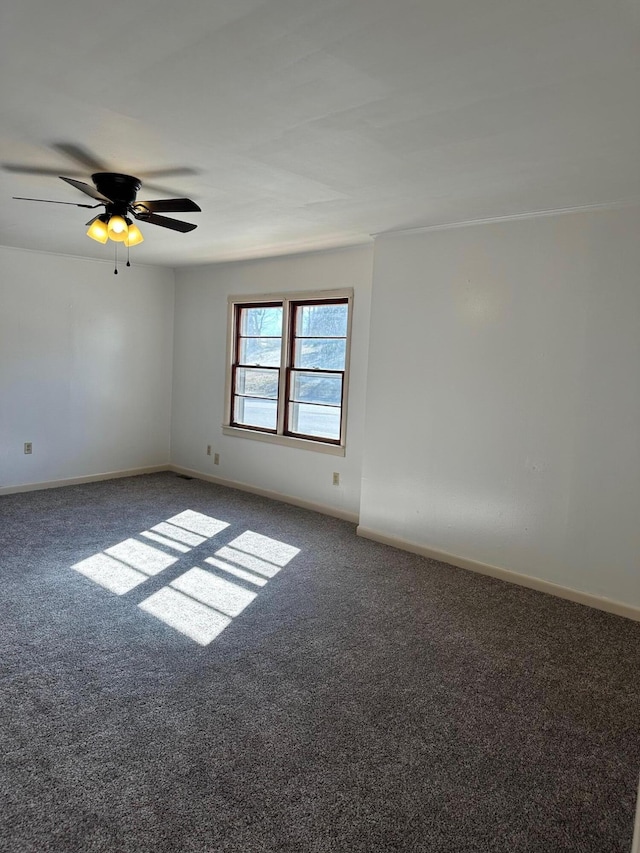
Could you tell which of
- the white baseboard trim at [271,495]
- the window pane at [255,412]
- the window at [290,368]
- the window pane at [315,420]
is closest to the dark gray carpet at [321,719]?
the white baseboard trim at [271,495]

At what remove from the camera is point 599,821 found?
1.98m

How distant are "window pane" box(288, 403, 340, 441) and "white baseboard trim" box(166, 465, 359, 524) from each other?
0.67 metres

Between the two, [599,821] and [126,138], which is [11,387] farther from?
[599,821]

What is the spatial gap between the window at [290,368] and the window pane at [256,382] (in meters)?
0.01

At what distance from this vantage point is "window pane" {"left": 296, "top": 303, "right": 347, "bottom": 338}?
5473 millimetres

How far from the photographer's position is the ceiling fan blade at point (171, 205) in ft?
10.0

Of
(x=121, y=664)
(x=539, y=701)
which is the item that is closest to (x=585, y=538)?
(x=539, y=701)

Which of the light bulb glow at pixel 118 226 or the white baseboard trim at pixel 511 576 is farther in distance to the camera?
the white baseboard trim at pixel 511 576

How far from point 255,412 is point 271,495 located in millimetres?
943

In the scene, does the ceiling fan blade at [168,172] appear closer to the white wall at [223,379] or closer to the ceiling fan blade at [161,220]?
the ceiling fan blade at [161,220]

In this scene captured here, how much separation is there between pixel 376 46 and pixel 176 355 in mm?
5708

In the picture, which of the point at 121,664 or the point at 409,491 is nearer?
the point at 121,664

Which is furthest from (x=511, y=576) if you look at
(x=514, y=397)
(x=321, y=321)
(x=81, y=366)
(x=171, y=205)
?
(x=81, y=366)

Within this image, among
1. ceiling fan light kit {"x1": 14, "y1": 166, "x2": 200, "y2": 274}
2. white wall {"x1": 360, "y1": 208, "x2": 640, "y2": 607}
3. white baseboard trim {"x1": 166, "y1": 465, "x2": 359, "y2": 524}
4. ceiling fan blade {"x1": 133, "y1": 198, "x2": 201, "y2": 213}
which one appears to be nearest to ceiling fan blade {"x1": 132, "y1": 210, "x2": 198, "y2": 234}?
ceiling fan light kit {"x1": 14, "y1": 166, "x2": 200, "y2": 274}
